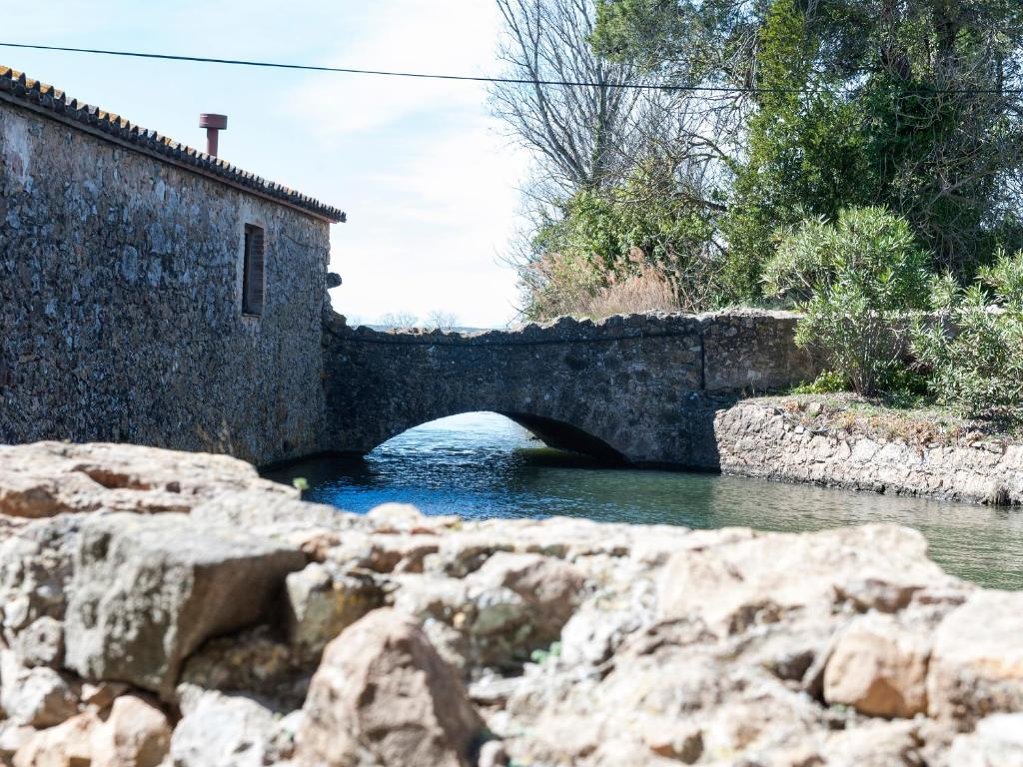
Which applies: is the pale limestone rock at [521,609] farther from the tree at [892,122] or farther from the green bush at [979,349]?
the tree at [892,122]

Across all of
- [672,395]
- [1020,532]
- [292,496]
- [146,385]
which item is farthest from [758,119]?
[292,496]

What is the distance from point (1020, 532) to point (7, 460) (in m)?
8.75

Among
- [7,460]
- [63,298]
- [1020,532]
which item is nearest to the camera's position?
[7,460]

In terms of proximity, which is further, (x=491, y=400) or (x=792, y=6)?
(x=792, y=6)

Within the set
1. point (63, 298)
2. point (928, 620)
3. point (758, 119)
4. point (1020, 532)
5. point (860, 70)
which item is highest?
point (860, 70)

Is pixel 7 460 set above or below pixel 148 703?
above

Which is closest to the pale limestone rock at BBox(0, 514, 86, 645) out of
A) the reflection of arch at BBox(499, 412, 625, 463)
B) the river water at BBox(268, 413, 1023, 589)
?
the river water at BBox(268, 413, 1023, 589)

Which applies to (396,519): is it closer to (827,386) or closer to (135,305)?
(135,305)

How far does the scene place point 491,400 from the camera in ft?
46.7

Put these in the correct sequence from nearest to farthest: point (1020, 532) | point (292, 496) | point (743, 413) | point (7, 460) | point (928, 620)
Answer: point (928, 620) < point (292, 496) < point (7, 460) < point (1020, 532) < point (743, 413)

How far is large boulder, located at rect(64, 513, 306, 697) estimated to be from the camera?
2.68 m

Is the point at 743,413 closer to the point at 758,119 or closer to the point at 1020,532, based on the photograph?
the point at 1020,532

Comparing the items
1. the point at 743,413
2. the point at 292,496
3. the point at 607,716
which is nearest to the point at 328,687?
the point at 607,716

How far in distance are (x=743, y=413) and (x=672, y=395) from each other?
1053 mm
